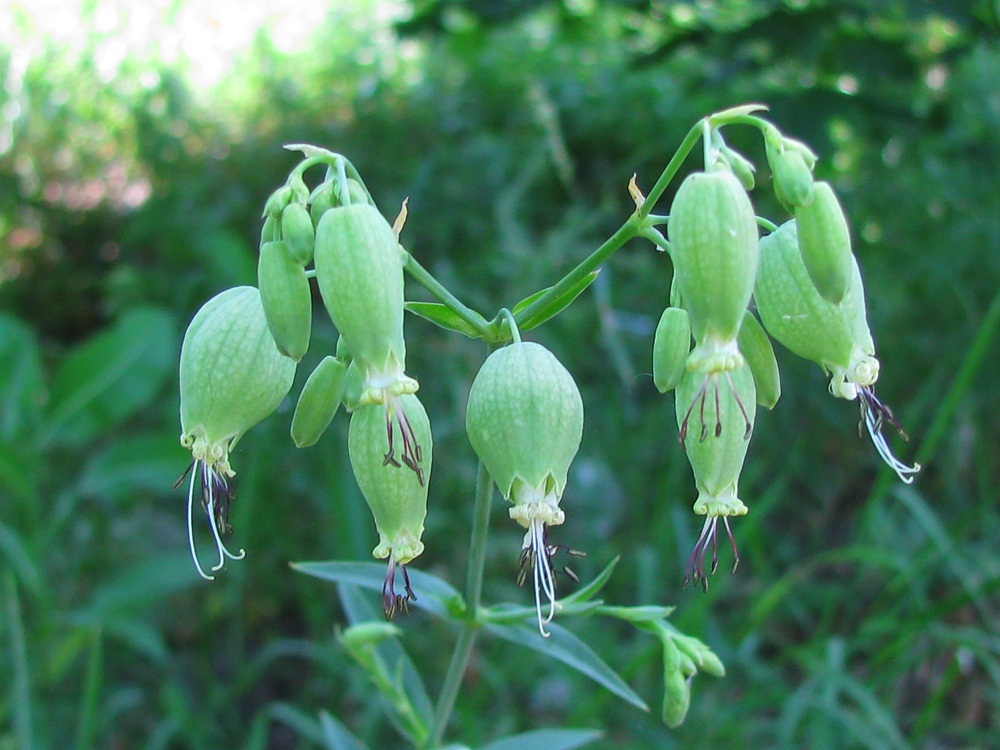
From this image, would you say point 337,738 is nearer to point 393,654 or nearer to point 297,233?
point 393,654

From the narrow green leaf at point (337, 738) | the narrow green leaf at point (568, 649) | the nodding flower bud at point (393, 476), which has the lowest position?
the narrow green leaf at point (337, 738)

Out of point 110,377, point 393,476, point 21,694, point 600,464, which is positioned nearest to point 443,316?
point 393,476

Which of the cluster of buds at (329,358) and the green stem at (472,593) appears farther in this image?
the green stem at (472,593)

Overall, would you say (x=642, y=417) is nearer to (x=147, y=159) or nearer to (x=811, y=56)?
(x=811, y=56)

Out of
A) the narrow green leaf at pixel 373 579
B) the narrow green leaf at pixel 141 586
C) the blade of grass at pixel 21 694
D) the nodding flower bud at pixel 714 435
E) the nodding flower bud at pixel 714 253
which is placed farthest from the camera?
the narrow green leaf at pixel 141 586

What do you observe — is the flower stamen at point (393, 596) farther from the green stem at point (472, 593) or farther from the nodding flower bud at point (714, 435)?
the nodding flower bud at point (714, 435)

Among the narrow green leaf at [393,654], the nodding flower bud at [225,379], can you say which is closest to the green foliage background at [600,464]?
the narrow green leaf at [393,654]
